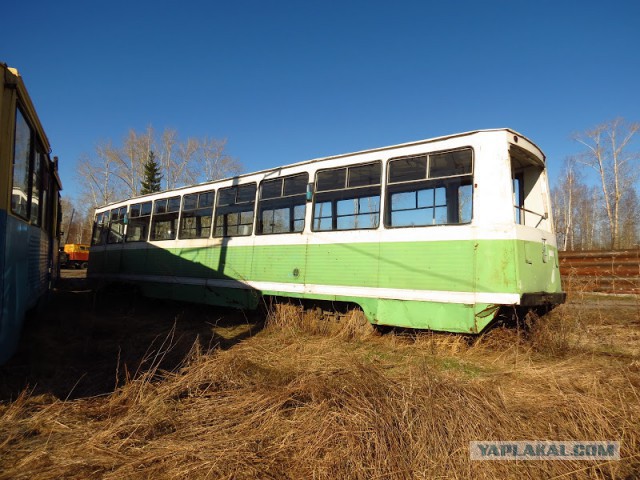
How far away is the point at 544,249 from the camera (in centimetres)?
536

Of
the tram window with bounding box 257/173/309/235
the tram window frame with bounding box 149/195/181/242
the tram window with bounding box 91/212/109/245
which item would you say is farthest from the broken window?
the tram window with bounding box 91/212/109/245

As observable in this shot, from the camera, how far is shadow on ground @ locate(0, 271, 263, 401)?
12.1 feet

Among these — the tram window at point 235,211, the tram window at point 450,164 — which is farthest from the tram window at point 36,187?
the tram window at point 450,164

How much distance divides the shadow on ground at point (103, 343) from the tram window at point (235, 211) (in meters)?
1.85

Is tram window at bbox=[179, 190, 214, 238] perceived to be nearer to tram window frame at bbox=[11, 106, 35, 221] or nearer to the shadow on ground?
the shadow on ground

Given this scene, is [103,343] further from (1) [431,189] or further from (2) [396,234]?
(1) [431,189]

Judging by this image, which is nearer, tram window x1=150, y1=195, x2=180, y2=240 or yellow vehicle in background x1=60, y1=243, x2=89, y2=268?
tram window x1=150, y1=195, x2=180, y2=240

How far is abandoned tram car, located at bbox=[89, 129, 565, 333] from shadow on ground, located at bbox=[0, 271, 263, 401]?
822 mm

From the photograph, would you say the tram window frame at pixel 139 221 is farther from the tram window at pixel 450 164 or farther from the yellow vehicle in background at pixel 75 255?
the yellow vehicle in background at pixel 75 255

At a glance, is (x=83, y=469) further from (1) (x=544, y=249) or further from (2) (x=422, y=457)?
(1) (x=544, y=249)

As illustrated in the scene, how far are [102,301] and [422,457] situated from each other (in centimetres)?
1016

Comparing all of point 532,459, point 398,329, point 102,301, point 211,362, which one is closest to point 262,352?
point 211,362

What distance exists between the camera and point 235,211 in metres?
7.89

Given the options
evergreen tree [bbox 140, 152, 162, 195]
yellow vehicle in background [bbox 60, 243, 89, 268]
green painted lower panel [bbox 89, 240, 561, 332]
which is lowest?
green painted lower panel [bbox 89, 240, 561, 332]
